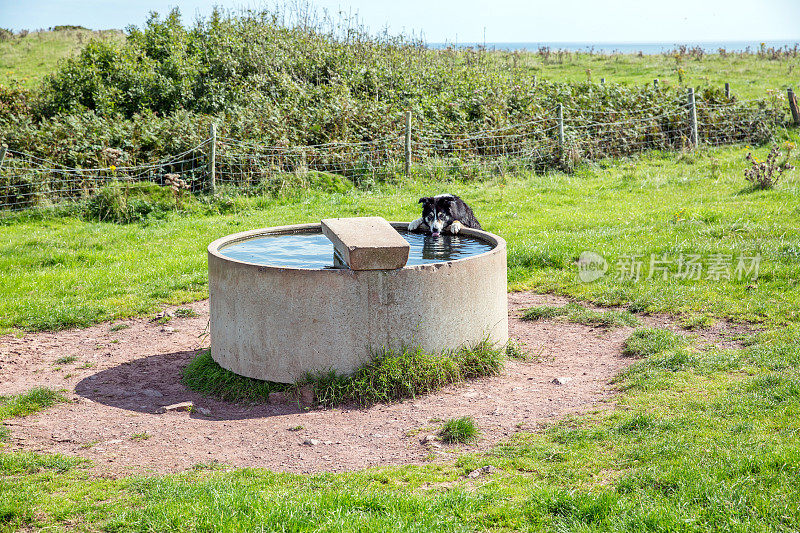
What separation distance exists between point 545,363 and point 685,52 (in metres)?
34.3

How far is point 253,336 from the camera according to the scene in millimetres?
5980

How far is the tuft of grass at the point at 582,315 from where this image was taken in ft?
24.6

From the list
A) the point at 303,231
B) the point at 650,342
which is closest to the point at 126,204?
the point at 303,231

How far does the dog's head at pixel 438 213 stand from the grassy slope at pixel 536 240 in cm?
172

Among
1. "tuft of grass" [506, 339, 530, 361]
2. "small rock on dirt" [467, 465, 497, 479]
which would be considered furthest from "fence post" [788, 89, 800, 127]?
"small rock on dirt" [467, 465, 497, 479]

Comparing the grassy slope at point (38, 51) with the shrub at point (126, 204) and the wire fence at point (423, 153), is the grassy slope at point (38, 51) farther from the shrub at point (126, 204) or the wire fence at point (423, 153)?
the shrub at point (126, 204)

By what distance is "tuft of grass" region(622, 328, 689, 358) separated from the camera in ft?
21.2

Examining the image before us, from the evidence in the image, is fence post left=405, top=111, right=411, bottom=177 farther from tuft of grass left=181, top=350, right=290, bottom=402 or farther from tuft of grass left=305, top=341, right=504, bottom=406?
tuft of grass left=305, top=341, right=504, bottom=406

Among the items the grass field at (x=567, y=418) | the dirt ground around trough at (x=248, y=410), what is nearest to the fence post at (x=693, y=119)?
the grass field at (x=567, y=418)

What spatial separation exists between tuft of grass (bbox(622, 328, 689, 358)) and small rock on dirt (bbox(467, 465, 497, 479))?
8.66 feet

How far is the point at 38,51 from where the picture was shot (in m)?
30.5

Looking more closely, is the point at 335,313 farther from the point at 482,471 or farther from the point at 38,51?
the point at 38,51

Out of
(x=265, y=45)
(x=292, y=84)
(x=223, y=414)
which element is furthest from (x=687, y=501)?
(x=265, y=45)

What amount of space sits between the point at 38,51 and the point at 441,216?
2862 cm
